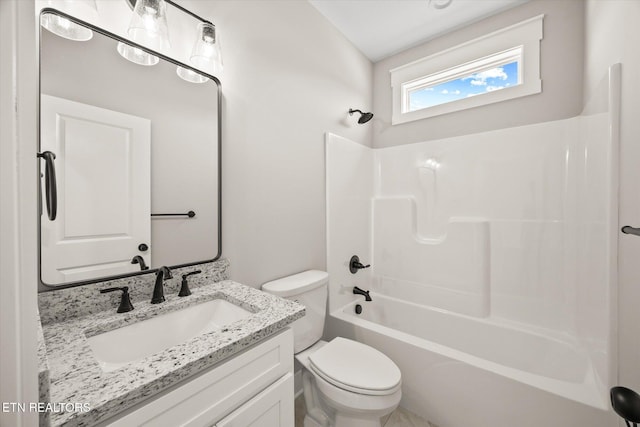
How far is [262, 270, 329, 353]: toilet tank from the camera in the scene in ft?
4.81

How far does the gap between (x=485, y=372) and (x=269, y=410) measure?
118cm

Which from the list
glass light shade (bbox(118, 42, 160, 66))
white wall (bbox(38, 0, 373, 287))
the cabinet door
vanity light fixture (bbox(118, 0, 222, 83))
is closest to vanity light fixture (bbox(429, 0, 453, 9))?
white wall (bbox(38, 0, 373, 287))

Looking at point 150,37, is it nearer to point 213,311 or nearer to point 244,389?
point 213,311

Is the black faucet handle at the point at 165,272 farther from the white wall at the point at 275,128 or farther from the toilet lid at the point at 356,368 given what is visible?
the toilet lid at the point at 356,368

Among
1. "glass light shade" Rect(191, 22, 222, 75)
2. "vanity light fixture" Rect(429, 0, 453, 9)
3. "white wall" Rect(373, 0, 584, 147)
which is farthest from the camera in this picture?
"vanity light fixture" Rect(429, 0, 453, 9)

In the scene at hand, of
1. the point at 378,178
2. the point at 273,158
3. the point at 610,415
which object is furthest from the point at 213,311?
the point at 378,178

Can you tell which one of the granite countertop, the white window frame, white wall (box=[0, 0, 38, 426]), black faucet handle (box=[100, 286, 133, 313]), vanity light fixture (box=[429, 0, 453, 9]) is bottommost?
the granite countertop

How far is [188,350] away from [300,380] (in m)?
1.31

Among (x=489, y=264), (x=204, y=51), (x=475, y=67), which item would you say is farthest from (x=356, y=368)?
(x=475, y=67)

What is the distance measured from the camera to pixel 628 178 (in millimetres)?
1051

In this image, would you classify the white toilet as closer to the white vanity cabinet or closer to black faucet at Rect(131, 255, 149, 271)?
the white vanity cabinet

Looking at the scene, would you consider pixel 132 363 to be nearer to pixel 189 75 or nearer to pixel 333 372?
pixel 333 372

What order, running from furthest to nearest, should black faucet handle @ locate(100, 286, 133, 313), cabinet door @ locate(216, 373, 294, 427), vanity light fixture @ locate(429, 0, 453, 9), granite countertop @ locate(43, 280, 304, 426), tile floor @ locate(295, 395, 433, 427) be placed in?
vanity light fixture @ locate(429, 0, 453, 9) < tile floor @ locate(295, 395, 433, 427) < black faucet handle @ locate(100, 286, 133, 313) < cabinet door @ locate(216, 373, 294, 427) < granite countertop @ locate(43, 280, 304, 426)

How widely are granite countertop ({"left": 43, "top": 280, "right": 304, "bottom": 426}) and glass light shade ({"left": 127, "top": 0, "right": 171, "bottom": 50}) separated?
3.52 ft
